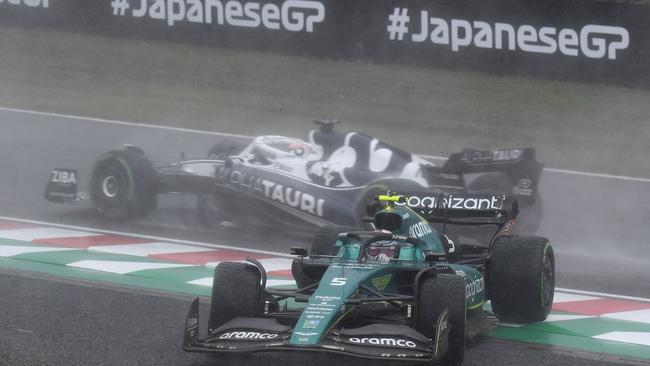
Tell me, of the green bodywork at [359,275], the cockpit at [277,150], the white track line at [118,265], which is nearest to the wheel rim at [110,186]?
the cockpit at [277,150]

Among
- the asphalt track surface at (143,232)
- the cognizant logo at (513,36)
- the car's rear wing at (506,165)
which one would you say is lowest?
the asphalt track surface at (143,232)

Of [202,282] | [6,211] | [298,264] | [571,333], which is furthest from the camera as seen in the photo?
[6,211]

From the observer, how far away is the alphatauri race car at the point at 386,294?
257 inches

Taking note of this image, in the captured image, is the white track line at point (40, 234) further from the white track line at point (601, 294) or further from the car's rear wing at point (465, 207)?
the white track line at point (601, 294)

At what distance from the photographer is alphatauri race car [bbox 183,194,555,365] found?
652cm

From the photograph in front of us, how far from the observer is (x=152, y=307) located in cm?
874

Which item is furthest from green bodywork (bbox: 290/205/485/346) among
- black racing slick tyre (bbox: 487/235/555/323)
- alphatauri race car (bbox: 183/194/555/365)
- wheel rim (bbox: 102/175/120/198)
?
wheel rim (bbox: 102/175/120/198)

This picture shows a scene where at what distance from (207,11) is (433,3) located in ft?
13.2

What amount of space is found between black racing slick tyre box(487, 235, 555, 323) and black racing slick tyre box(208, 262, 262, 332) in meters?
2.09

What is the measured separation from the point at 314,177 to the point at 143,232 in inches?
83.8

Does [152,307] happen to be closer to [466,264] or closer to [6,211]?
[466,264]

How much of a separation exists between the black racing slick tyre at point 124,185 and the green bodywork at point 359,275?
517cm

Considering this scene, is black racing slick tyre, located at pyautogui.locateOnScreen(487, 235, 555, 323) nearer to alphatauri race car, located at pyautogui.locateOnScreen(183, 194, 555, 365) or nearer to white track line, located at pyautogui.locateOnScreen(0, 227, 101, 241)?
alphatauri race car, located at pyautogui.locateOnScreen(183, 194, 555, 365)

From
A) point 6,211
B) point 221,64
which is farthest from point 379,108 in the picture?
point 6,211
